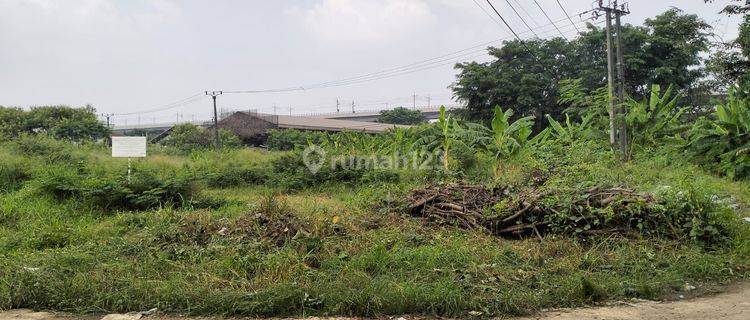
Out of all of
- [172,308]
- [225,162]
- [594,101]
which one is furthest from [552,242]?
[594,101]

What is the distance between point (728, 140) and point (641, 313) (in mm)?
9389

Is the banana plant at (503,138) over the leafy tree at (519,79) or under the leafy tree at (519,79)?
under

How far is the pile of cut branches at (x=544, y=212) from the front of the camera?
210 inches

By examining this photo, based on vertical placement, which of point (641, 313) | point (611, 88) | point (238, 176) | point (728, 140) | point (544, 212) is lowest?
point (641, 313)

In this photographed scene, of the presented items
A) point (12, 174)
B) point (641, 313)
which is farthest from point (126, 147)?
point (641, 313)

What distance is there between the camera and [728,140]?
1094cm

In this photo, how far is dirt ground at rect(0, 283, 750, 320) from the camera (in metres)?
3.62

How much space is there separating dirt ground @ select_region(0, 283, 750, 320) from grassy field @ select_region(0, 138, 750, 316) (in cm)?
12

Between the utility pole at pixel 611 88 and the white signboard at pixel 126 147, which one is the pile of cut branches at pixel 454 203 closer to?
the white signboard at pixel 126 147

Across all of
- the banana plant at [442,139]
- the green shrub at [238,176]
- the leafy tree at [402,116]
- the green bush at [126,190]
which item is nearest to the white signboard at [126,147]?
the green bush at [126,190]

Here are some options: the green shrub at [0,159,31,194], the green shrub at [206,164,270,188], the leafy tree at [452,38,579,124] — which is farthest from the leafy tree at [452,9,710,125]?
the green shrub at [0,159,31,194]

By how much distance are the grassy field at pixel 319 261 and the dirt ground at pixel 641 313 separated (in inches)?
4.5

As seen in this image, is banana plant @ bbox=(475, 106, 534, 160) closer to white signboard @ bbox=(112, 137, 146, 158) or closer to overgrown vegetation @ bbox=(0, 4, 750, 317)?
overgrown vegetation @ bbox=(0, 4, 750, 317)

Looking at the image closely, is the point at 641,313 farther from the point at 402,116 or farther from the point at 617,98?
the point at 402,116
